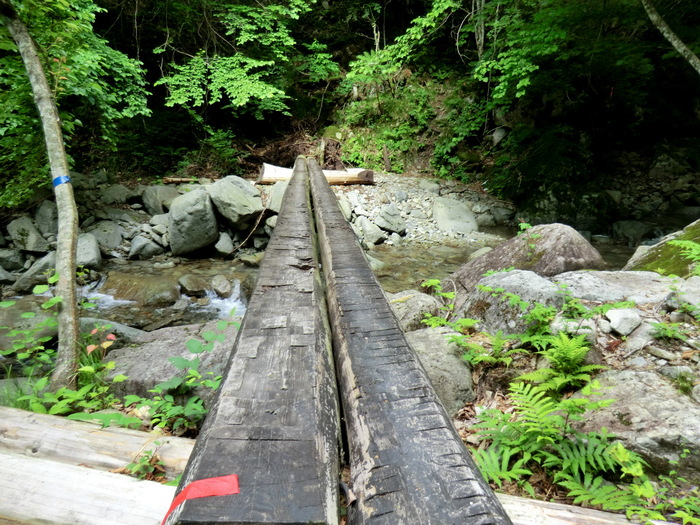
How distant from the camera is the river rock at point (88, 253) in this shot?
5.98 meters

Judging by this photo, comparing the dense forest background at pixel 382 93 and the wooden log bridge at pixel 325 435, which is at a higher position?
the dense forest background at pixel 382 93

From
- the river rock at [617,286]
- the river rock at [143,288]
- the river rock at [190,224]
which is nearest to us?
the river rock at [617,286]

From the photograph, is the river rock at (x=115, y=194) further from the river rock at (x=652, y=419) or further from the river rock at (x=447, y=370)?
the river rock at (x=652, y=419)

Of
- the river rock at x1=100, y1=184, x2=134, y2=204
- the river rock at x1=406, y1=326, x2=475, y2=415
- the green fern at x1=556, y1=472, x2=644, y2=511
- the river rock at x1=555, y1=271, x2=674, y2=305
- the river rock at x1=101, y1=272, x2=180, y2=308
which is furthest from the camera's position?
the river rock at x1=100, y1=184, x2=134, y2=204

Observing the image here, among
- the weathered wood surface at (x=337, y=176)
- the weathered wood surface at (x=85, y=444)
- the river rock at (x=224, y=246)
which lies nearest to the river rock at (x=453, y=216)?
the weathered wood surface at (x=337, y=176)

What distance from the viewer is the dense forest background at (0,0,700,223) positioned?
252 inches

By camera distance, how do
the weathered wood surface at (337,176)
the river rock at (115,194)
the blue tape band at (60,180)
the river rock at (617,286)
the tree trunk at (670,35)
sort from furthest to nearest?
the weathered wood surface at (337,176), the river rock at (115,194), the tree trunk at (670,35), the blue tape band at (60,180), the river rock at (617,286)

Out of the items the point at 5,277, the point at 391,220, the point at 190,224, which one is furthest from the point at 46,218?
the point at 391,220

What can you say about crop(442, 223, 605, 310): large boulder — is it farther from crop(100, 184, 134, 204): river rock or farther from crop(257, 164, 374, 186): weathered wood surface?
crop(100, 184, 134, 204): river rock

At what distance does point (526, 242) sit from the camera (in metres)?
3.71

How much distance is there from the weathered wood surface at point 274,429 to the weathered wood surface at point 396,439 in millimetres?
84

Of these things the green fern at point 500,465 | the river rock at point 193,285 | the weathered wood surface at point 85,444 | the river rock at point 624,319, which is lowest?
the river rock at point 193,285

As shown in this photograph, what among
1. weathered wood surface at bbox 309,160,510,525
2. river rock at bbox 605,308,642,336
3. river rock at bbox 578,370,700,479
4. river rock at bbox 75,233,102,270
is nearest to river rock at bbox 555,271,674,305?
A: river rock at bbox 605,308,642,336

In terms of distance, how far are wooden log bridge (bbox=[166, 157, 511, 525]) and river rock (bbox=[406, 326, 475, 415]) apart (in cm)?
62
